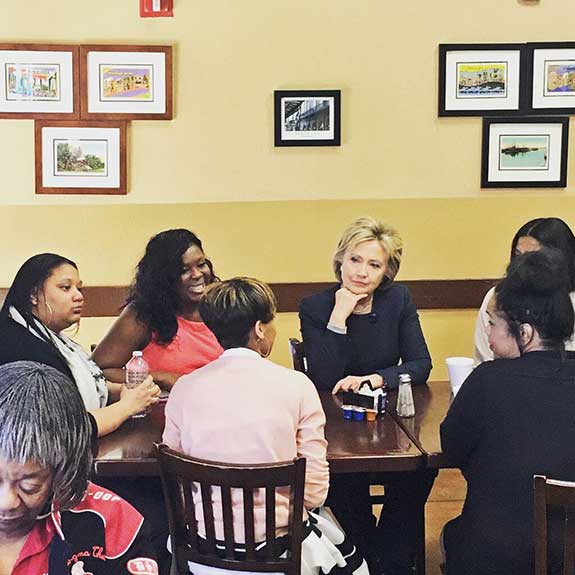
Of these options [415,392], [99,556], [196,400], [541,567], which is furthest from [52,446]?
[415,392]

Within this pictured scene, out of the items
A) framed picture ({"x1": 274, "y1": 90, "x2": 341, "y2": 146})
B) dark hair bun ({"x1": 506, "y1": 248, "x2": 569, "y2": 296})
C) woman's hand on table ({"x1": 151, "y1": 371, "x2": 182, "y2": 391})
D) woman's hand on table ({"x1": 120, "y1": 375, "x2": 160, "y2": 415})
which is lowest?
woman's hand on table ({"x1": 151, "y1": 371, "x2": 182, "y2": 391})

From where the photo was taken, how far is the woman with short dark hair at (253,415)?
2.05 meters

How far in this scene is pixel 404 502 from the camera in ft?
8.94

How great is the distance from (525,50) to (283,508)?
3.02 meters

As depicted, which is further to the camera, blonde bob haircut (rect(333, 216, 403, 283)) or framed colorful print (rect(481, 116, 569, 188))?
framed colorful print (rect(481, 116, 569, 188))

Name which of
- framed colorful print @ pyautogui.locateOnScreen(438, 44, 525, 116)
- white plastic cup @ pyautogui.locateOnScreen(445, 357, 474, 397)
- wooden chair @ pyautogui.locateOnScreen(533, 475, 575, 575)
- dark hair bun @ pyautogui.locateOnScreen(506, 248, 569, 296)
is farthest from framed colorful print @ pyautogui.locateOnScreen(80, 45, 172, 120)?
wooden chair @ pyautogui.locateOnScreen(533, 475, 575, 575)

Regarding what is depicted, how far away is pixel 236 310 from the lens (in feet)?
7.29

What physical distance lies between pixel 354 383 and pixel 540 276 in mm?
891

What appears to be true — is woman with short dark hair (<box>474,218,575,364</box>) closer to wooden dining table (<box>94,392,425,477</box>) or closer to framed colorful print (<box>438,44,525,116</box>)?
wooden dining table (<box>94,392,425,477</box>)

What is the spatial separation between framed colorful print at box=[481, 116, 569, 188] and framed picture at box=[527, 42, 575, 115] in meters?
0.06

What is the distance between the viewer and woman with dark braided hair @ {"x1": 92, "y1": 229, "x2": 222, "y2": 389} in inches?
118

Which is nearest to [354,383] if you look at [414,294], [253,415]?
[253,415]

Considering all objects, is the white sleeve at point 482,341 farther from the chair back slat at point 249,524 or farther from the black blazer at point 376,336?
the chair back slat at point 249,524

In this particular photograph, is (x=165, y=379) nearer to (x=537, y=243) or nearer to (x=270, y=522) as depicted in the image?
(x=270, y=522)
